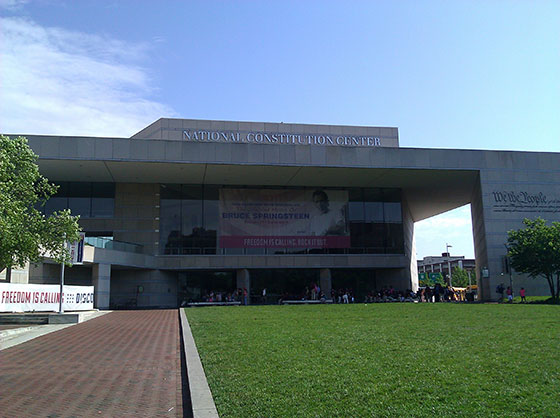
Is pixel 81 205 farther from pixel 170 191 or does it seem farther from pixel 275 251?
pixel 275 251

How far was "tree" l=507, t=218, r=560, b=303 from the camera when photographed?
34438 mm

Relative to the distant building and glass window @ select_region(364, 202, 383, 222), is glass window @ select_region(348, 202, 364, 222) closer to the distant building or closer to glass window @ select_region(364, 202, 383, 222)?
glass window @ select_region(364, 202, 383, 222)

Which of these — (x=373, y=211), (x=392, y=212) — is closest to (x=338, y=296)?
(x=373, y=211)

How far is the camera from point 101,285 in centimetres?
3656

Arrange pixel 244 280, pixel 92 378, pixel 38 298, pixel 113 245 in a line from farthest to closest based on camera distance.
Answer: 1. pixel 244 280
2. pixel 113 245
3. pixel 38 298
4. pixel 92 378

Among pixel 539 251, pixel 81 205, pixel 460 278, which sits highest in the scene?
pixel 81 205

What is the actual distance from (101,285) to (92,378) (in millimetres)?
29186

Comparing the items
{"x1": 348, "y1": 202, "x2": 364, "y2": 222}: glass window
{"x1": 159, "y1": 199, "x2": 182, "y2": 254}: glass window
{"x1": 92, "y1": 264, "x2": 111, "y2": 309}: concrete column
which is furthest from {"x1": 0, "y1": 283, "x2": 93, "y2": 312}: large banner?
{"x1": 348, "y1": 202, "x2": 364, "y2": 222}: glass window

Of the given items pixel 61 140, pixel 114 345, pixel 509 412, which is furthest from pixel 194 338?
pixel 61 140

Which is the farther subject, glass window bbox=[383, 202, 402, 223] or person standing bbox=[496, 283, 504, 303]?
glass window bbox=[383, 202, 402, 223]

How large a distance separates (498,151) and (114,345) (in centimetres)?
3831

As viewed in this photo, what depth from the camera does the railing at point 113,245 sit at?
35750 millimetres

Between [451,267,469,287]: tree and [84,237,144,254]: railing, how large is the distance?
298ft

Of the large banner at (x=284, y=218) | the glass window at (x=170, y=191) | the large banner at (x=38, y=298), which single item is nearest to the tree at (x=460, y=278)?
the large banner at (x=284, y=218)
